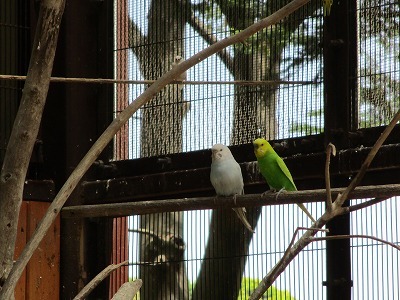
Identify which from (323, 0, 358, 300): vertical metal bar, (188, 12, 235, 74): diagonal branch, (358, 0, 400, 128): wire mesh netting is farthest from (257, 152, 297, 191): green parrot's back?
(188, 12, 235, 74): diagonal branch

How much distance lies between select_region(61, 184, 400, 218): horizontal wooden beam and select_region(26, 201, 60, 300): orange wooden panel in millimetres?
191

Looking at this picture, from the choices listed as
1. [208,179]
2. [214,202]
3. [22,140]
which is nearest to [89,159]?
[22,140]

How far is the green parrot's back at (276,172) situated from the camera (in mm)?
4668

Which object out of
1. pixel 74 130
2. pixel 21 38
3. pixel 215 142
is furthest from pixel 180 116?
pixel 21 38

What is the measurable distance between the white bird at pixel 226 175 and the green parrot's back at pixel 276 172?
0.14 m

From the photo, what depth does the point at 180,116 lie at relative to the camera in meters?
5.36

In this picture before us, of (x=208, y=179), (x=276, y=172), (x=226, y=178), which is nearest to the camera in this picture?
(x=226, y=178)

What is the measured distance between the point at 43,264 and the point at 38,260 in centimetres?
5

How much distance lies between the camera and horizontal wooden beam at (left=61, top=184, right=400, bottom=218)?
3.91 meters

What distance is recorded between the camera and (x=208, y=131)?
17.2 ft

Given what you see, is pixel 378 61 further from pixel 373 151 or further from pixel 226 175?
pixel 373 151

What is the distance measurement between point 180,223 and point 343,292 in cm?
140

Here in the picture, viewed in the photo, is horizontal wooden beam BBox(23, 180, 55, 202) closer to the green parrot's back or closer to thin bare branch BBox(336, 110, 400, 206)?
the green parrot's back

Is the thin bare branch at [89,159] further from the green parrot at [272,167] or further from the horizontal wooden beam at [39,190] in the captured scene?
the horizontal wooden beam at [39,190]
